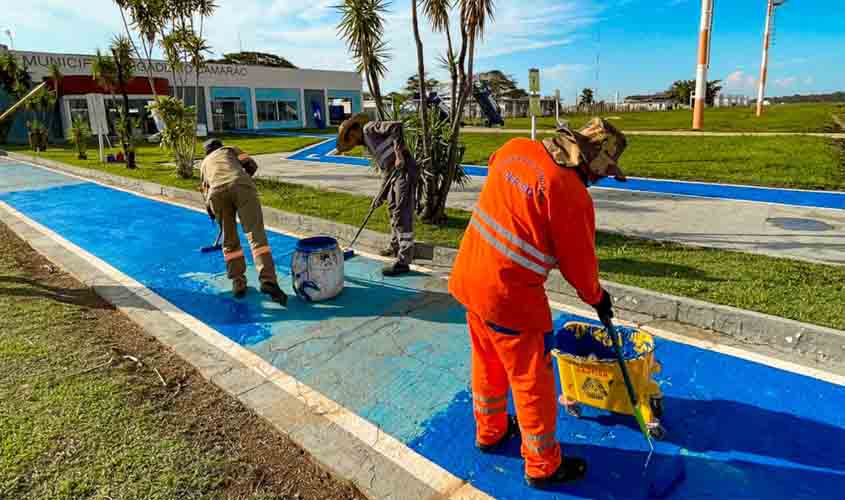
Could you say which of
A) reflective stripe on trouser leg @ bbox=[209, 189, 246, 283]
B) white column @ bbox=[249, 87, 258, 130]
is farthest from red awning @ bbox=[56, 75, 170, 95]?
reflective stripe on trouser leg @ bbox=[209, 189, 246, 283]

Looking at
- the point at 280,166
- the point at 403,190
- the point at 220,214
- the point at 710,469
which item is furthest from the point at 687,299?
the point at 280,166

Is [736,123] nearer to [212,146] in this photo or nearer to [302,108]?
[212,146]

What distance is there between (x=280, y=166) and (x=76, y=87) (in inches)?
926

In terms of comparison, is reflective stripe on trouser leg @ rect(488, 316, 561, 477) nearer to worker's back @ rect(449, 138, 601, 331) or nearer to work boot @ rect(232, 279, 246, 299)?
worker's back @ rect(449, 138, 601, 331)

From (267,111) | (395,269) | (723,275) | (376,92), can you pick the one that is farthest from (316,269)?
(267,111)

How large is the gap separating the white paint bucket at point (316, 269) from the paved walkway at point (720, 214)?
4240 mm

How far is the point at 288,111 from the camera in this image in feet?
150

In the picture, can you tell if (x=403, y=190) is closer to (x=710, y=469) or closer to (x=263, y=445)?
(x=263, y=445)

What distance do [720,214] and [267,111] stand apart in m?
41.2

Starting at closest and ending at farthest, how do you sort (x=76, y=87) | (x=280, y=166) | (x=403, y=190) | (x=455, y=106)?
(x=403, y=190), (x=455, y=106), (x=280, y=166), (x=76, y=87)

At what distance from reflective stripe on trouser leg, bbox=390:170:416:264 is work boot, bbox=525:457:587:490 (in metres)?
3.53

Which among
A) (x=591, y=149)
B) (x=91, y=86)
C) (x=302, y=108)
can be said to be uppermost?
(x=91, y=86)

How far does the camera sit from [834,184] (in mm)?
10461

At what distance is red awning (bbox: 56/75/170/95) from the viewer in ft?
107
